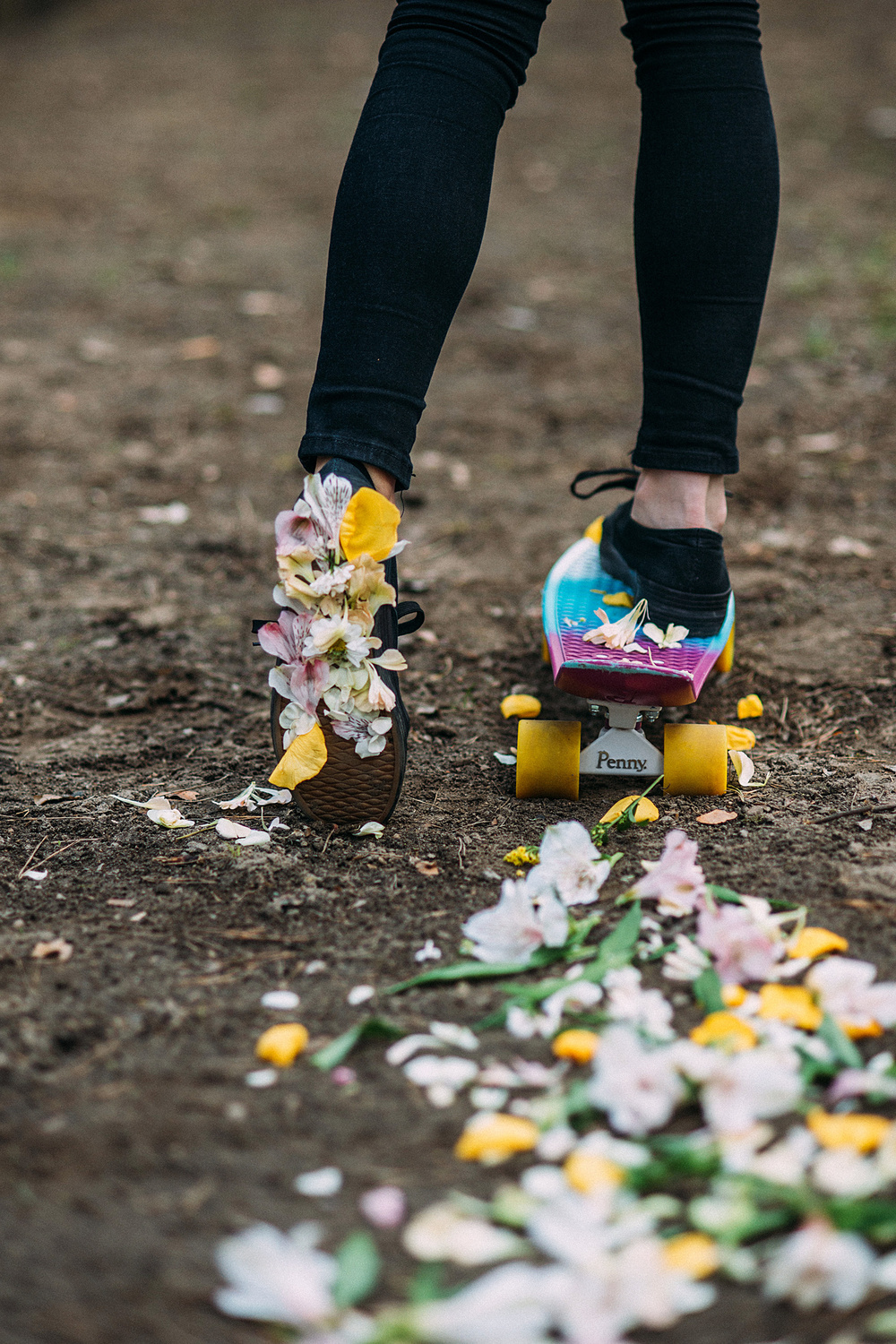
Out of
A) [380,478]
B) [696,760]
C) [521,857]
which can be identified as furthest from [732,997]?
[380,478]

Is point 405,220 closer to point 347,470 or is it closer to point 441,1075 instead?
point 347,470

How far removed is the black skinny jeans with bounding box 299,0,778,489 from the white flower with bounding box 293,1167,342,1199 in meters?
0.78

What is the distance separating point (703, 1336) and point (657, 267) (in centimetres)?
126

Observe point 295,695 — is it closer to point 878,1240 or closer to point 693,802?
point 693,802

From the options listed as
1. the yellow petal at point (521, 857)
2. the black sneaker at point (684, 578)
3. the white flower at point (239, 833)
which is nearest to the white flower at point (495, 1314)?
the yellow petal at point (521, 857)

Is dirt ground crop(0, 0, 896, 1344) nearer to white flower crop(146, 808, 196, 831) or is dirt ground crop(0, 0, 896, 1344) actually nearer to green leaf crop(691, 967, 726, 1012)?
Answer: white flower crop(146, 808, 196, 831)

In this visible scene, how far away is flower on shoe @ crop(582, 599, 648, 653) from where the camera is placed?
4.93 ft

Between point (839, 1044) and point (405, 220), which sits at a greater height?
point (405, 220)

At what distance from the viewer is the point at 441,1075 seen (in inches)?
40.0

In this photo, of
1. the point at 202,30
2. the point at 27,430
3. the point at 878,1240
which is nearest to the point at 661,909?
the point at 878,1240

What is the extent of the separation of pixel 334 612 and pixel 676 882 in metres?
0.50

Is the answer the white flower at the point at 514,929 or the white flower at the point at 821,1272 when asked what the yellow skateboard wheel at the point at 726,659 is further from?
the white flower at the point at 821,1272

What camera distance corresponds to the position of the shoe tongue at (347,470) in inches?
51.6

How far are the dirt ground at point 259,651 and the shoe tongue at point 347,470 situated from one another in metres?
0.46
